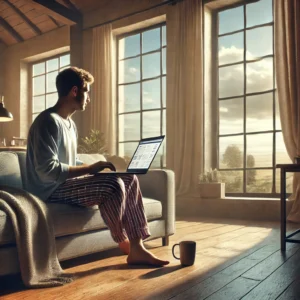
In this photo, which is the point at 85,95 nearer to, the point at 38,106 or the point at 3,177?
the point at 3,177

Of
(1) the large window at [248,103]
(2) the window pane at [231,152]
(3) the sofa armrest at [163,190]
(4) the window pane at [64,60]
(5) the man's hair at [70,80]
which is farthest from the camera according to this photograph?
(4) the window pane at [64,60]

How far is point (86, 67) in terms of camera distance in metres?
6.55

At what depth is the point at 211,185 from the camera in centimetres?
475

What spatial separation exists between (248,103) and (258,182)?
100cm

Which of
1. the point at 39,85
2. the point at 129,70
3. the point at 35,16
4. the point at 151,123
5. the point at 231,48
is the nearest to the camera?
the point at 231,48

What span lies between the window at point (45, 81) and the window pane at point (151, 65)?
1971 mm

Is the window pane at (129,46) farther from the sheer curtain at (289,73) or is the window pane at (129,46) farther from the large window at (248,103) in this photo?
the sheer curtain at (289,73)

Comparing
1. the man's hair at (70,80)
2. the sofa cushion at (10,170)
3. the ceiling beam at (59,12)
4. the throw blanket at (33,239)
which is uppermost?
the ceiling beam at (59,12)

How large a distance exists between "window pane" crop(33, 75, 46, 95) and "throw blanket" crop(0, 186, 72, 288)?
20.0ft

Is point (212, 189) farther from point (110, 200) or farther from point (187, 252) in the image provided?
point (110, 200)

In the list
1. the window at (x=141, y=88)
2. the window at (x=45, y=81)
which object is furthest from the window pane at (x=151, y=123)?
the window at (x=45, y=81)

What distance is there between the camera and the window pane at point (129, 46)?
6.20 metres

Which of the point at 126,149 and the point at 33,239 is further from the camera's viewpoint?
the point at 126,149

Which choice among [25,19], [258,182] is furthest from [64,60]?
[258,182]
